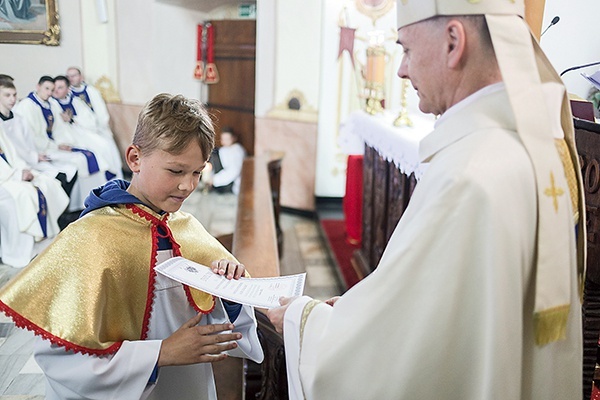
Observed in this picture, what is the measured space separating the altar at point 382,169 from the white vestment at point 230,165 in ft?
4.48

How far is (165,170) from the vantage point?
5.16 ft

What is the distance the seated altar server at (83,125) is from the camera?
2.50 metres

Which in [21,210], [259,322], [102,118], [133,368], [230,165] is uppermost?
[102,118]

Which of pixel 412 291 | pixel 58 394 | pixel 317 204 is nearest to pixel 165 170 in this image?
pixel 58 394

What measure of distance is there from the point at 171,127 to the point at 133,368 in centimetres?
65

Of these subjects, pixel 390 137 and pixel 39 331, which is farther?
pixel 390 137

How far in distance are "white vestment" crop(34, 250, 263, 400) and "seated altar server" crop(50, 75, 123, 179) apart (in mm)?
1204

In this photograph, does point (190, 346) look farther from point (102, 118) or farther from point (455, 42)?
point (102, 118)

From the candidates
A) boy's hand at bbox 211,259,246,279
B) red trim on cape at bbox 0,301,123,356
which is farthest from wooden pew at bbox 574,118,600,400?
red trim on cape at bbox 0,301,123,356

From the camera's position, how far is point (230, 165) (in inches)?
280

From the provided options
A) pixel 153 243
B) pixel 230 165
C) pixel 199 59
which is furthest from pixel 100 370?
pixel 230 165

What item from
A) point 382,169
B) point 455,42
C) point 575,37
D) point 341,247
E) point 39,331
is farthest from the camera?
point 341,247

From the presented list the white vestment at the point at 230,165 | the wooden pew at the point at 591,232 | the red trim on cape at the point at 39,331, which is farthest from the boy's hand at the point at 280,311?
the white vestment at the point at 230,165

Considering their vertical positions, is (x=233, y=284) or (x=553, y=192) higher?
(x=553, y=192)
